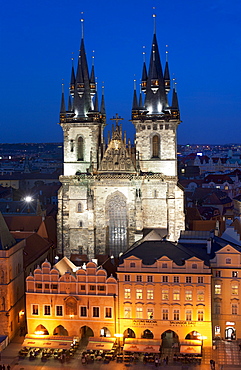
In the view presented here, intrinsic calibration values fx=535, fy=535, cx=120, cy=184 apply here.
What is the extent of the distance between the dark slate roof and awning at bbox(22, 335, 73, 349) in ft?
37.6

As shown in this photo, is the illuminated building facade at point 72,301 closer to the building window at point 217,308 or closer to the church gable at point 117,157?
the building window at point 217,308

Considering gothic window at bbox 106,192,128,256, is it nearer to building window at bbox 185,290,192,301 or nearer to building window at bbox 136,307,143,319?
building window at bbox 136,307,143,319

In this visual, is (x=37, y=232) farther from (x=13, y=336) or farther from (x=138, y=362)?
(x=138, y=362)

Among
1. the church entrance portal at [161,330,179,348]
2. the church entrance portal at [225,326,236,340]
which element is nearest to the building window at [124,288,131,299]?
the church entrance portal at [161,330,179,348]

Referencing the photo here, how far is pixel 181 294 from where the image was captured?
62594mm

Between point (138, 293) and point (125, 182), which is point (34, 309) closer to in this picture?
point (138, 293)

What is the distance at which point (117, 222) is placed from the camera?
8488 centimetres

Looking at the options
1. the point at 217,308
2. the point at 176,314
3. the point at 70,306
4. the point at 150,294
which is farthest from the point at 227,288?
the point at 70,306

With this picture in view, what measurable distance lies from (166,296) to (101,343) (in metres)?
9.26

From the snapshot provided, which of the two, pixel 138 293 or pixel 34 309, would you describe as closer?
pixel 138 293

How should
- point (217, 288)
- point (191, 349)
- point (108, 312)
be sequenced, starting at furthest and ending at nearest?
point (217, 288)
point (108, 312)
point (191, 349)

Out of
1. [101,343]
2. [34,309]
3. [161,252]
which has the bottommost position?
[101,343]

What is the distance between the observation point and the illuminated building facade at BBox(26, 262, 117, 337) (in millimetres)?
63750

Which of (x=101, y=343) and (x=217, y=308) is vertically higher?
(x=217, y=308)
